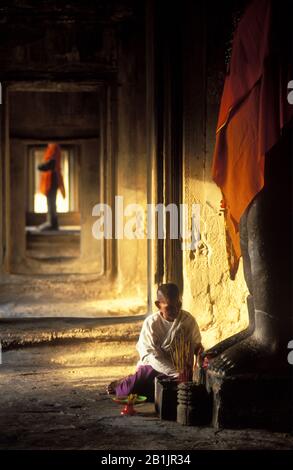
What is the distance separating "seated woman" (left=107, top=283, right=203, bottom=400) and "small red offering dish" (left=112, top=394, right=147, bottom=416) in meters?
0.09

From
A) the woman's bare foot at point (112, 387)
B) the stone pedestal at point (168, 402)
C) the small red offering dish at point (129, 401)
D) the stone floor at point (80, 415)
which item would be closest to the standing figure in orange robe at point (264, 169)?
the stone pedestal at point (168, 402)

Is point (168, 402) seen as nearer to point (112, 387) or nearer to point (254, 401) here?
point (254, 401)

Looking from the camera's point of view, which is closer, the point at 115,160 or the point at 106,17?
the point at 106,17

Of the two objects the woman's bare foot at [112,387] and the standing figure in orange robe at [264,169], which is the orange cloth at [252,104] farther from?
the woman's bare foot at [112,387]

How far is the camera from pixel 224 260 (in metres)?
6.62

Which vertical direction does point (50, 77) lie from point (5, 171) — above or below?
above

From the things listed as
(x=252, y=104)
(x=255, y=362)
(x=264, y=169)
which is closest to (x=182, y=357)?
(x=255, y=362)

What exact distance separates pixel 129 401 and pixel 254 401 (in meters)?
0.85

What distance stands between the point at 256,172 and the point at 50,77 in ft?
20.4

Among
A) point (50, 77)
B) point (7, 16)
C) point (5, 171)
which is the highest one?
point (7, 16)

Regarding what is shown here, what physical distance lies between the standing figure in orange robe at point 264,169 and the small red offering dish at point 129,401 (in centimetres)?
62
